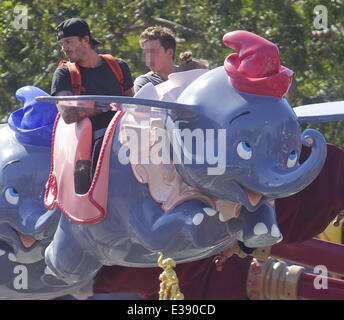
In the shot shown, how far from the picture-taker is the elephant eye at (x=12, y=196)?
4.62 m

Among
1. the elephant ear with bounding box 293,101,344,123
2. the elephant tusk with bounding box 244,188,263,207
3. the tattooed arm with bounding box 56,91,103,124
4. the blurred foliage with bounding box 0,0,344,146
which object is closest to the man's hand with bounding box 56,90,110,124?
the tattooed arm with bounding box 56,91,103,124

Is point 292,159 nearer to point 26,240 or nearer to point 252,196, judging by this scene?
point 252,196

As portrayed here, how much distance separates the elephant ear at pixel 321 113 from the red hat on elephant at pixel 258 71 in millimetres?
330

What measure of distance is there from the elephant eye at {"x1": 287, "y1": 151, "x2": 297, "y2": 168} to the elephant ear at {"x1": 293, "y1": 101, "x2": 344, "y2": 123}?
1.00 feet

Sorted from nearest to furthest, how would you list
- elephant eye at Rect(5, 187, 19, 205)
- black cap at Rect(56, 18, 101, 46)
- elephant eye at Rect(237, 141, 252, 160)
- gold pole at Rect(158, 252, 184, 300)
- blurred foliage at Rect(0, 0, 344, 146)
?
gold pole at Rect(158, 252, 184, 300) → elephant eye at Rect(237, 141, 252, 160) → black cap at Rect(56, 18, 101, 46) → elephant eye at Rect(5, 187, 19, 205) → blurred foliage at Rect(0, 0, 344, 146)

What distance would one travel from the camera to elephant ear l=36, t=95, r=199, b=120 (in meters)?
3.90

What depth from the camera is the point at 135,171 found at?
4.11m

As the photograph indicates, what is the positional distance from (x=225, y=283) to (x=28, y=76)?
3718mm

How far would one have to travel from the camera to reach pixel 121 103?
392 cm

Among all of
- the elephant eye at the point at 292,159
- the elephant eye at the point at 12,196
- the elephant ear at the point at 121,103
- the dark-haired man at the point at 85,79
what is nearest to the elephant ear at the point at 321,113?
the elephant eye at the point at 292,159

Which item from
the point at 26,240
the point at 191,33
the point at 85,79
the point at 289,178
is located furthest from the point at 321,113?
the point at 191,33

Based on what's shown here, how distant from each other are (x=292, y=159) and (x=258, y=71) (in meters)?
0.38

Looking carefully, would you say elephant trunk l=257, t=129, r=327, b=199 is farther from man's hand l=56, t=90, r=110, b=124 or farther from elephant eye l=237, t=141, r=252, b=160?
man's hand l=56, t=90, r=110, b=124

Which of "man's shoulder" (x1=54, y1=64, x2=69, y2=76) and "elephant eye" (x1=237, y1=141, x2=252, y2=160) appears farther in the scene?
"man's shoulder" (x1=54, y1=64, x2=69, y2=76)
